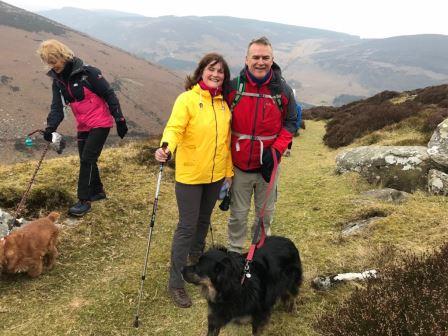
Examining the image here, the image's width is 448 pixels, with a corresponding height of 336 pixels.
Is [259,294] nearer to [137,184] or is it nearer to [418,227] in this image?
[418,227]

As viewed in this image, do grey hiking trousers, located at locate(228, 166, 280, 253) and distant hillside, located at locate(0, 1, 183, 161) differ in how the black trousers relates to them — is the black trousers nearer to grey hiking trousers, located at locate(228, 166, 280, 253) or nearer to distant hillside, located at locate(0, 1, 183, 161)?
grey hiking trousers, located at locate(228, 166, 280, 253)

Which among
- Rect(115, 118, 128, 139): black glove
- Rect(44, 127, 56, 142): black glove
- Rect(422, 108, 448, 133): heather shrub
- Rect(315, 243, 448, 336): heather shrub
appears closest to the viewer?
Rect(315, 243, 448, 336): heather shrub

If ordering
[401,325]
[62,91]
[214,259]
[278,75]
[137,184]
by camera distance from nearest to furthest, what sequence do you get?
[401,325], [214,259], [278,75], [62,91], [137,184]

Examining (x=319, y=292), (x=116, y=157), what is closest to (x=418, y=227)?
(x=319, y=292)

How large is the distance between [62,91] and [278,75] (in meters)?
3.87

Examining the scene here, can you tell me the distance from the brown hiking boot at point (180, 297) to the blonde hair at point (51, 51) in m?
4.04

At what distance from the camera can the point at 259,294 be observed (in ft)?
13.9

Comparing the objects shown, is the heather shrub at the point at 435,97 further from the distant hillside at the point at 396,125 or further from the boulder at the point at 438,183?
the boulder at the point at 438,183

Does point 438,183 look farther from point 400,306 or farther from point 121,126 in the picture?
point 121,126

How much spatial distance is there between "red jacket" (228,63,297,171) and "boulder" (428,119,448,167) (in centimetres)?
662

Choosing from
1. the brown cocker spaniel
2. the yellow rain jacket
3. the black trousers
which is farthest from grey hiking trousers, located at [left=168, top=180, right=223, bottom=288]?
the black trousers

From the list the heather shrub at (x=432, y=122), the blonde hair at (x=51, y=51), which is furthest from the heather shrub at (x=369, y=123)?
the blonde hair at (x=51, y=51)

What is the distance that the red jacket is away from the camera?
15.3ft

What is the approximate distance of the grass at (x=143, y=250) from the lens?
190 inches
